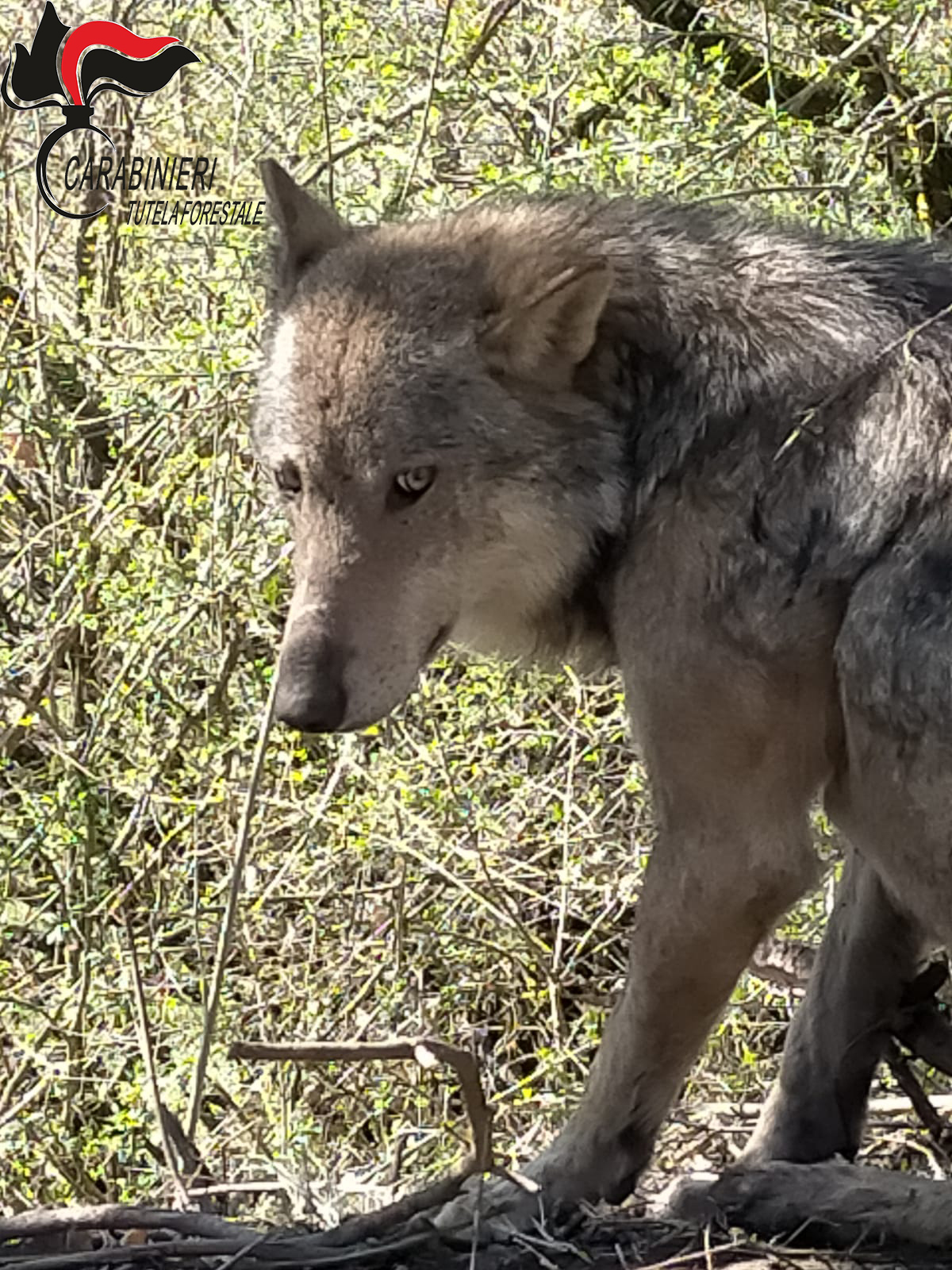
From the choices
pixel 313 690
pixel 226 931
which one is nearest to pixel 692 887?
pixel 313 690

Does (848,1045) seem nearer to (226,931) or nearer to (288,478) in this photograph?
(288,478)

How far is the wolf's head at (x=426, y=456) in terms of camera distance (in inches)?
151

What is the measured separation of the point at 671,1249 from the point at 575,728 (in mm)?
3001

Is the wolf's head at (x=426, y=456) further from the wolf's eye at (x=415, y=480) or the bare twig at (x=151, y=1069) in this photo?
the bare twig at (x=151, y=1069)

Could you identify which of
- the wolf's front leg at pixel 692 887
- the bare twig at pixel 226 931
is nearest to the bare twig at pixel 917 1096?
the wolf's front leg at pixel 692 887

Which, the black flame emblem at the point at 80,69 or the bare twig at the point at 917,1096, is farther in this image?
the black flame emblem at the point at 80,69

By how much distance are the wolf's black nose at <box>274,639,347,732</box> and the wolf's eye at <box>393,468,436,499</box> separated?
1.30 ft

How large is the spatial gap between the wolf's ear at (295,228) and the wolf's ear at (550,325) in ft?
2.09

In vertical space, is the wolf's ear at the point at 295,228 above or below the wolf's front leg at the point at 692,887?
above

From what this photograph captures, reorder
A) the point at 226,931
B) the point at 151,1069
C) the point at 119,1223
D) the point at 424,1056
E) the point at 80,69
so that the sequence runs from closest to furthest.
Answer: the point at 424,1056, the point at 119,1223, the point at 151,1069, the point at 226,931, the point at 80,69

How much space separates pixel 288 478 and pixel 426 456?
358mm

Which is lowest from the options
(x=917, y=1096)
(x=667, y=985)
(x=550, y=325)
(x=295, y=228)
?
(x=917, y=1096)

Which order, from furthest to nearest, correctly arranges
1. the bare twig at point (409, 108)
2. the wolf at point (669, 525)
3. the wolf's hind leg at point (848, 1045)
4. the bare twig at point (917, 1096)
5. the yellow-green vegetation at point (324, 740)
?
1. the bare twig at point (409, 108)
2. the yellow-green vegetation at point (324, 740)
3. the bare twig at point (917, 1096)
4. the wolf's hind leg at point (848, 1045)
5. the wolf at point (669, 525)

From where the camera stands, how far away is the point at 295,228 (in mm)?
4418
